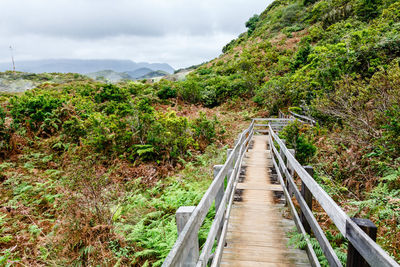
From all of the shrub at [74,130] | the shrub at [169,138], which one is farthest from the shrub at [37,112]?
the shrub at [169,138]

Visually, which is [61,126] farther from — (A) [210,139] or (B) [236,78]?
(B) [236,78]

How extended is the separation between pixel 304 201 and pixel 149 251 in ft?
10.1

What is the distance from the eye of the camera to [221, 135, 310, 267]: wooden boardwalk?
3170 mm

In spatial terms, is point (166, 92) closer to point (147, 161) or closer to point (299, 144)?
point (147, 161)

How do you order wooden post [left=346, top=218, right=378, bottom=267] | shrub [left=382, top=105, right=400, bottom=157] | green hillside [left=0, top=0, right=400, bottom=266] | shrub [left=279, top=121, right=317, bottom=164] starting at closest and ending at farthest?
1. wooden post [left=346, top=218, right=378, bottom=267]
2. green hillside [left=0, top=0, right=400, bottom=266]
3. shrub [left=382, top=105, right=400, bottom=157]
4. shrub [left=279, top=121, right=317, bottom=164]

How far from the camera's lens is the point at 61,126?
10.8m

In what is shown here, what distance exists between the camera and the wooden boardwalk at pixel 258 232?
10.4 ft

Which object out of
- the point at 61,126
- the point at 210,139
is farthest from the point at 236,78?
the point at 61,126

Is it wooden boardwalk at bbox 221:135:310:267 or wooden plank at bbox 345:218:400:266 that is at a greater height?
wooden plank at bbox 345:218:400:266

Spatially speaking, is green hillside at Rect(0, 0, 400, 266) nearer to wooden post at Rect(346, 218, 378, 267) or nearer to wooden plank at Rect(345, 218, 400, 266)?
wooden post at Rect(346, 218, 378, 267)

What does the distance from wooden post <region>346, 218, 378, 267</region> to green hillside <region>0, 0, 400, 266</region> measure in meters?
1.43

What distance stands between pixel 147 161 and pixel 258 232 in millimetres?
6446

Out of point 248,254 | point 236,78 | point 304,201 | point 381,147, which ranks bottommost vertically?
point 248,254

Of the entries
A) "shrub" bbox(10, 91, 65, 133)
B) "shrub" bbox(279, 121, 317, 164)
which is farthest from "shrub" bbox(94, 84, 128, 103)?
"shrub" bbox(279, 121, 317, 164)
